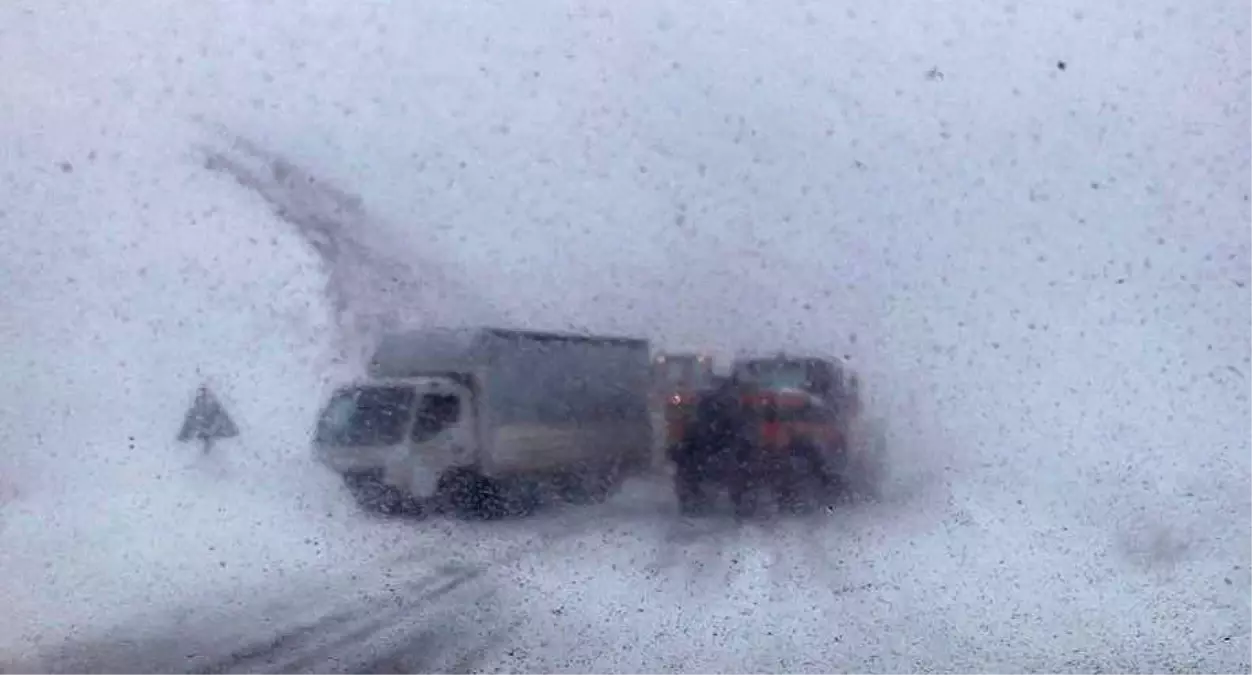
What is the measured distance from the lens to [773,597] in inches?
79.7

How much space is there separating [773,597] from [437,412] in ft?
1.95

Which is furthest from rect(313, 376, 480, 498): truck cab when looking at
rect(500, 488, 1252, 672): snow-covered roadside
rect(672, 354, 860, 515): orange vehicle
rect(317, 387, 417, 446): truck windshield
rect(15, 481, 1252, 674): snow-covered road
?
rect(672, 354, 860, 515): orange vehicle

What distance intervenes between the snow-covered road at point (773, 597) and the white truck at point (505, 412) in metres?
0.05

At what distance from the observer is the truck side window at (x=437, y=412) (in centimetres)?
201

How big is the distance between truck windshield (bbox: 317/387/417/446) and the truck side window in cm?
2

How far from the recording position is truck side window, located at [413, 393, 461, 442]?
2010 mm

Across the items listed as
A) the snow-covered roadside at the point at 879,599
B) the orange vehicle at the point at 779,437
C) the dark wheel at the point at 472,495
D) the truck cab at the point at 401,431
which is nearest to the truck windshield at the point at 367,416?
the truck cab at the point at 401,431

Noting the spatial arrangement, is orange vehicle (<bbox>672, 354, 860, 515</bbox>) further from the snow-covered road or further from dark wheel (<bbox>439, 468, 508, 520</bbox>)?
dark wheel (<bbox>439, 468, 508, 520</bbox>)

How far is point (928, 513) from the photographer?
201 centimetres

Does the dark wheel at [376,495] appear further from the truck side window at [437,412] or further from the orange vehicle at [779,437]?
the orange vehicle at [779,437]

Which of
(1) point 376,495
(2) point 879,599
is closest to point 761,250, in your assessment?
(2) point 879,599

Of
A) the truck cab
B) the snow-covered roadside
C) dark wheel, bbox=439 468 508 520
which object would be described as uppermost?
the truck cab

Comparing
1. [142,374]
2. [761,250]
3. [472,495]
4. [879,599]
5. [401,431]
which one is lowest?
[879,599]

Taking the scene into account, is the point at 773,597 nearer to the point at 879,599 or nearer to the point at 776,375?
the point at 879,599
